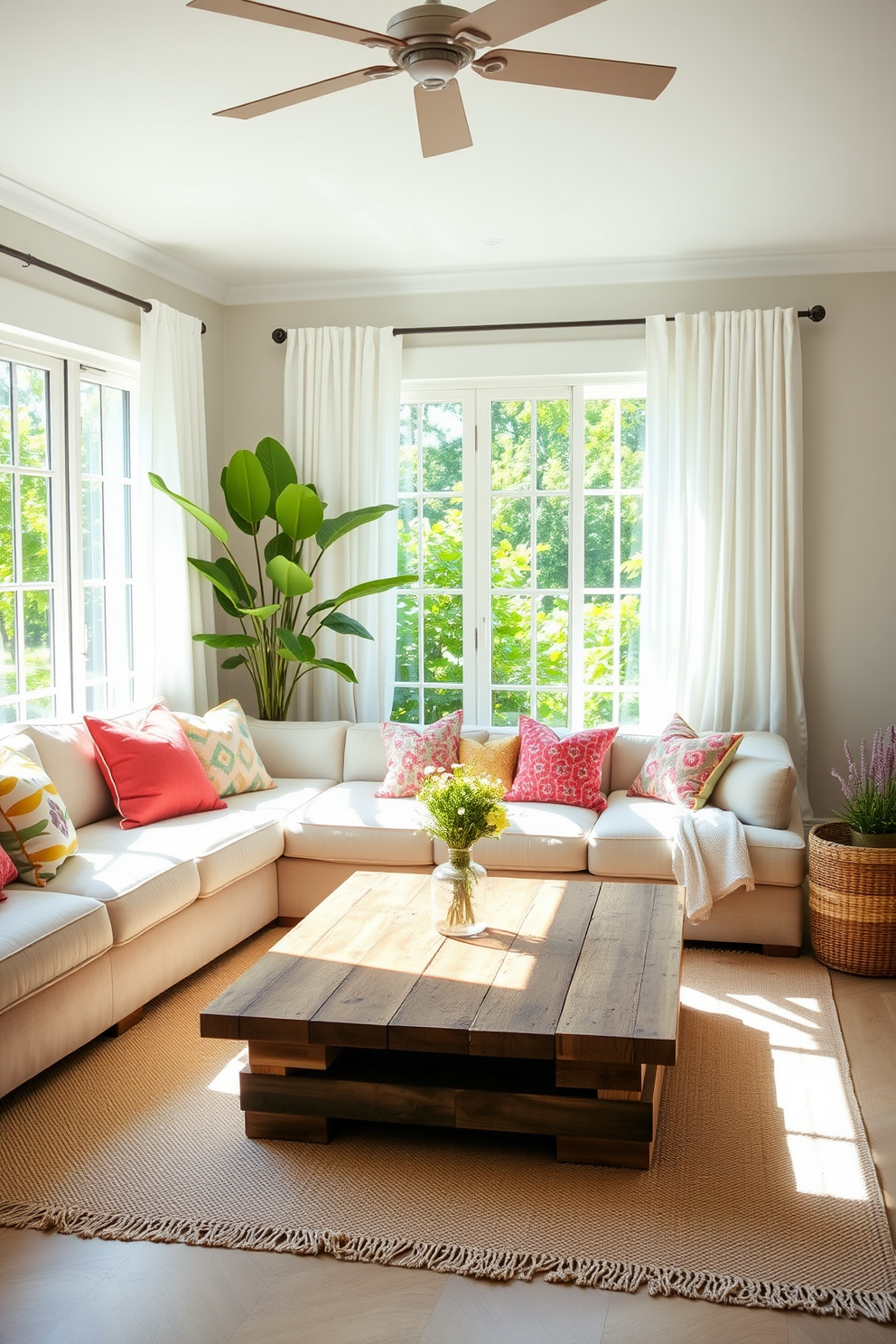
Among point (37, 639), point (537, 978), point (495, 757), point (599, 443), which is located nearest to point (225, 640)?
point (37, 639)

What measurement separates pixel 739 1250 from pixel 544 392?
13.6 feet

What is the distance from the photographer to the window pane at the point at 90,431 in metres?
4.87

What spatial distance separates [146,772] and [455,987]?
73.0 inches

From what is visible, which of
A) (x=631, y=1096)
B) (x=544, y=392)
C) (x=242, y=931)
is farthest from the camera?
(x=544, y=392)

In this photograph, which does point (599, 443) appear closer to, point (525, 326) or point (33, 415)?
point (525, 326)

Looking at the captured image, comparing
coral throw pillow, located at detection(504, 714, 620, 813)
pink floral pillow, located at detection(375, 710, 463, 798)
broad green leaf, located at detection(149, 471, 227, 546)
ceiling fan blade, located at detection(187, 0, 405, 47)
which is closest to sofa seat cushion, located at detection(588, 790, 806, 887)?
coral throw pillow, located at detection(504, 714, 620, 813)

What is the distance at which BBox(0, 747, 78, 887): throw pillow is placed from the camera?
350 cm

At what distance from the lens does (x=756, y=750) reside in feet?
15.3

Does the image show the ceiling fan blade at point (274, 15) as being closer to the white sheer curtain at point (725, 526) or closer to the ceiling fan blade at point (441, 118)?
the ceiling fan blade at point (441, 118)

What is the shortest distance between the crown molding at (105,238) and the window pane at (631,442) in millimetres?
2155

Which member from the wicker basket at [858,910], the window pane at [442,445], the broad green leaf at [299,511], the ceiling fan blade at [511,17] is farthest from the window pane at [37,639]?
the wicker basket at [858,910]

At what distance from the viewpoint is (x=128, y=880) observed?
3.55 meters

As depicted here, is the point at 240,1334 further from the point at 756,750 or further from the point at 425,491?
the point at 425,491

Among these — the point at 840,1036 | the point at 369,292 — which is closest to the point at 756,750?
the point at 840,1036
